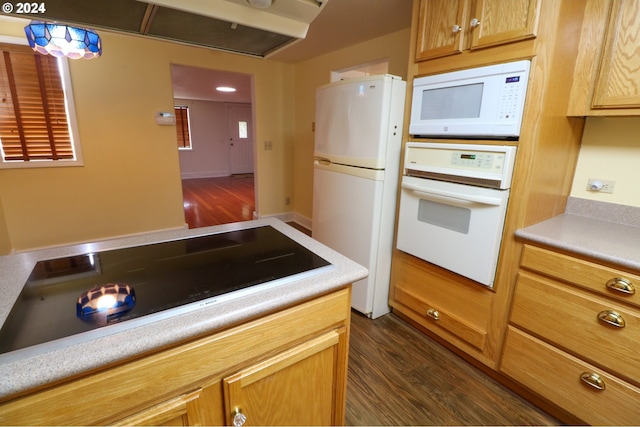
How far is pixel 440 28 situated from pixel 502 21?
341mm

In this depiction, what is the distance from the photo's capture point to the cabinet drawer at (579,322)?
3.87ft

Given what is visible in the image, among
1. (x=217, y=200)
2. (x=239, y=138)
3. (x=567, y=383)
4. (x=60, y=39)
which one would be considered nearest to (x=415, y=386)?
(x=567, y=383)

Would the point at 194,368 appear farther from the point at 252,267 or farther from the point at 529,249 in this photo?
the point at 529,249

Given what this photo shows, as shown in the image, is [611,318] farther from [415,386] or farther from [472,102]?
[472,102]

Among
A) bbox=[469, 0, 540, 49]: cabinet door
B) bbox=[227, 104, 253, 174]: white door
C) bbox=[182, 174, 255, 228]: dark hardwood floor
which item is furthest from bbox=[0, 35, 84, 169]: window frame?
bbox=[227, 104, 253, 174]: white door

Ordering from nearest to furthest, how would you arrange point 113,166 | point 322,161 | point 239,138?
point 322,161 < point 113,166 < point 239,138

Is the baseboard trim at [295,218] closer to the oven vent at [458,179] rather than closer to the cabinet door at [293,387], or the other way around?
the oven vent at [458,179]

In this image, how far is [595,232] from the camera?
1446mm

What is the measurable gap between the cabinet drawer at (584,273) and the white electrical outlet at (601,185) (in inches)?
24.8

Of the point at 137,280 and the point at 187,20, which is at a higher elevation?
the point at 187,20

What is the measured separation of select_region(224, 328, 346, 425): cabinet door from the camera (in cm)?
81

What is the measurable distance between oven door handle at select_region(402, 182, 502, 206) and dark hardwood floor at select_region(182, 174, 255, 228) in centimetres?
313

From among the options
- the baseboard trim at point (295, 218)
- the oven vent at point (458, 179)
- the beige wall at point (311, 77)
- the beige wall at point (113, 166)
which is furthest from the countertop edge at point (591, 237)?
the beige wall at point (113, 166)

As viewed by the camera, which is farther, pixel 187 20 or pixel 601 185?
pixel 601 185
